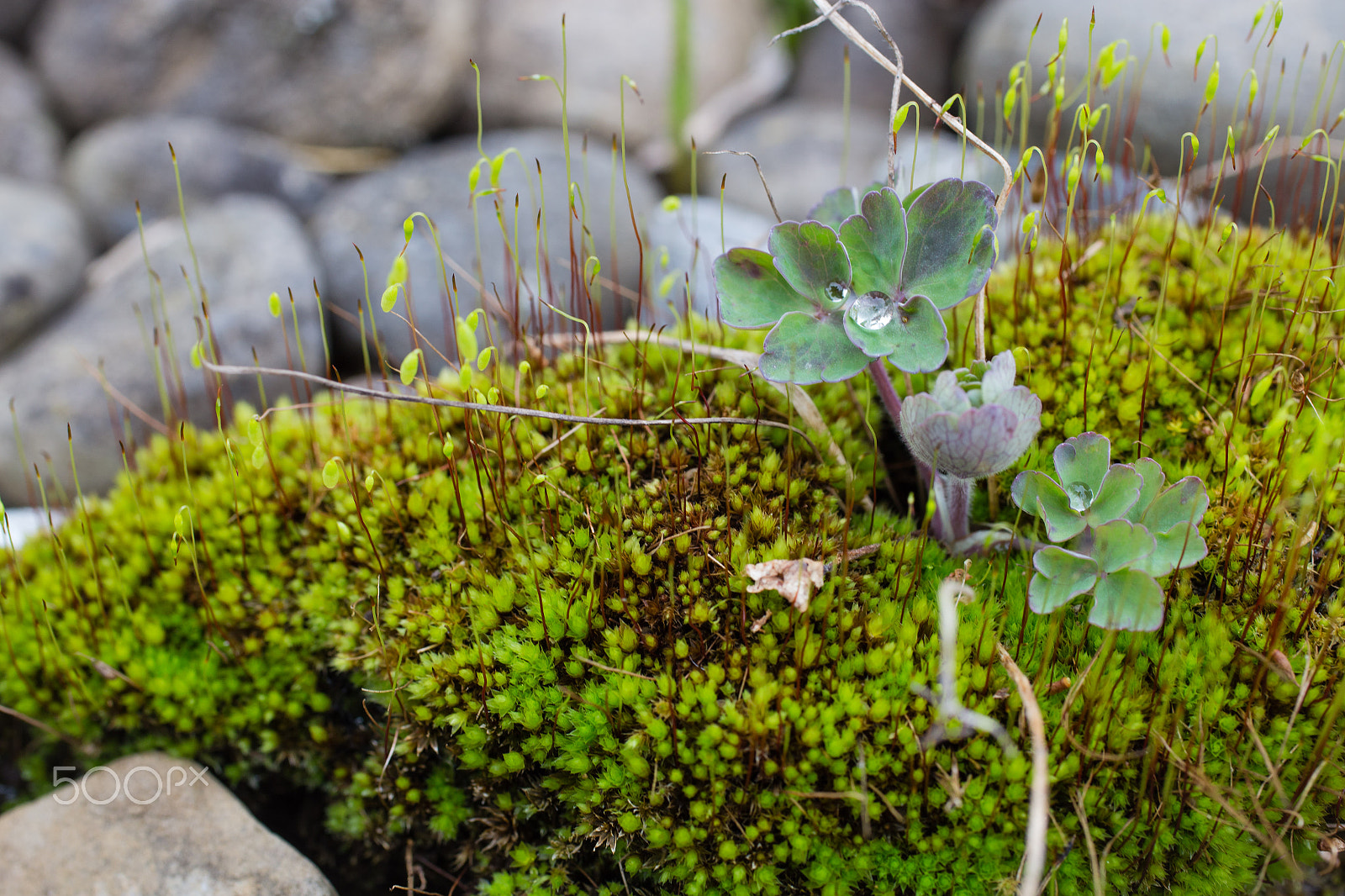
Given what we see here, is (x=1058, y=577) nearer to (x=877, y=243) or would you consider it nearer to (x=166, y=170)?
(x=877, y=243)

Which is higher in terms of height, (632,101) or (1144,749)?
(632,101)

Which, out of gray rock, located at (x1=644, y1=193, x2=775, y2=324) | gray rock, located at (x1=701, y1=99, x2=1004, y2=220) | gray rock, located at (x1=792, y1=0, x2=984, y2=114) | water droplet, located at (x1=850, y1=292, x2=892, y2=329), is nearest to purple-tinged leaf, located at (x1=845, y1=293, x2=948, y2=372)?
water droplet, located at (x1=850, y1=292, x2=892, y2=329)

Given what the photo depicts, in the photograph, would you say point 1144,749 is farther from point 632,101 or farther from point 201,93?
point 201,93

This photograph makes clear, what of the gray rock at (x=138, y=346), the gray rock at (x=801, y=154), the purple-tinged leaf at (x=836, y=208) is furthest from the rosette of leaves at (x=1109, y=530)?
the gray rock at (x=801, y=154)

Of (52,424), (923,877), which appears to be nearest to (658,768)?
(923,877)

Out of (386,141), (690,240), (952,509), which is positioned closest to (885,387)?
(952,509)

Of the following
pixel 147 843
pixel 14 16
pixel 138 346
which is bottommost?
pixel 147 843
